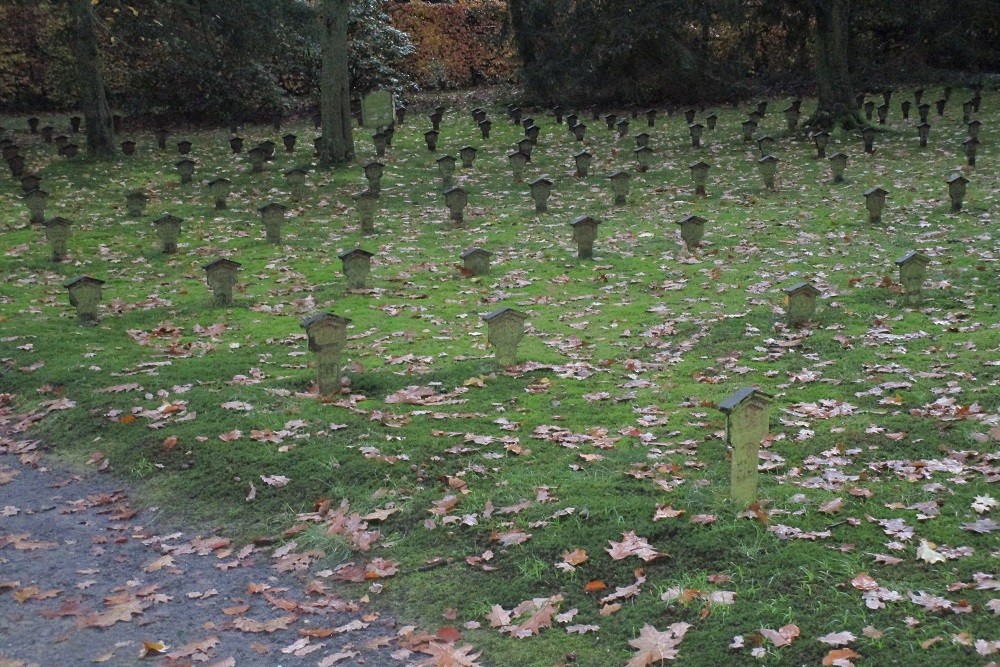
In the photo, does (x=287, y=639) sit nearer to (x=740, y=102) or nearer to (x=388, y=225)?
(x=388, y=225)

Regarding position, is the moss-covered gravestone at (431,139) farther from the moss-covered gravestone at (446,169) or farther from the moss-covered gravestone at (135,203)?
the moss-covered gravestone at (135,203)

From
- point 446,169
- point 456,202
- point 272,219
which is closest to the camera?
point 272,219

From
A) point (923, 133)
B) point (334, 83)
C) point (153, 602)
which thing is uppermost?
point (334, 83)

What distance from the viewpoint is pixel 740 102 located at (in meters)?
29.6

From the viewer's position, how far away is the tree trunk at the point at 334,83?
65.9ft

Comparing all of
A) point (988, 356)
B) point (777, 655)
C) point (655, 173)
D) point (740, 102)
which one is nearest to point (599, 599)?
point (777, 655)

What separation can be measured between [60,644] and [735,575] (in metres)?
3.51

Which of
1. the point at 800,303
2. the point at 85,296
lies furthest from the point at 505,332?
the point at 85,296

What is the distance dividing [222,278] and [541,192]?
6.57m

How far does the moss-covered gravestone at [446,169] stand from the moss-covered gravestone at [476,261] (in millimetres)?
6633

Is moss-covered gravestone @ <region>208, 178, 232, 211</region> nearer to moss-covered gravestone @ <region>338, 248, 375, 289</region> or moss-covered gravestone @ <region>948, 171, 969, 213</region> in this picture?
moss-covered gravestone @ <region>338, 248, 375, 289</region>

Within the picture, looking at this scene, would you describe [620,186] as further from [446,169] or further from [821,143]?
Result: [821,143]

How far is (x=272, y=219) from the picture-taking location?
583 inches

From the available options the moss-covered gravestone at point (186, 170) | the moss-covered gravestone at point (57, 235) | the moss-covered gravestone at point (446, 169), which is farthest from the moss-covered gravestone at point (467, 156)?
the moss-covered gravestone at point (57, 235)
